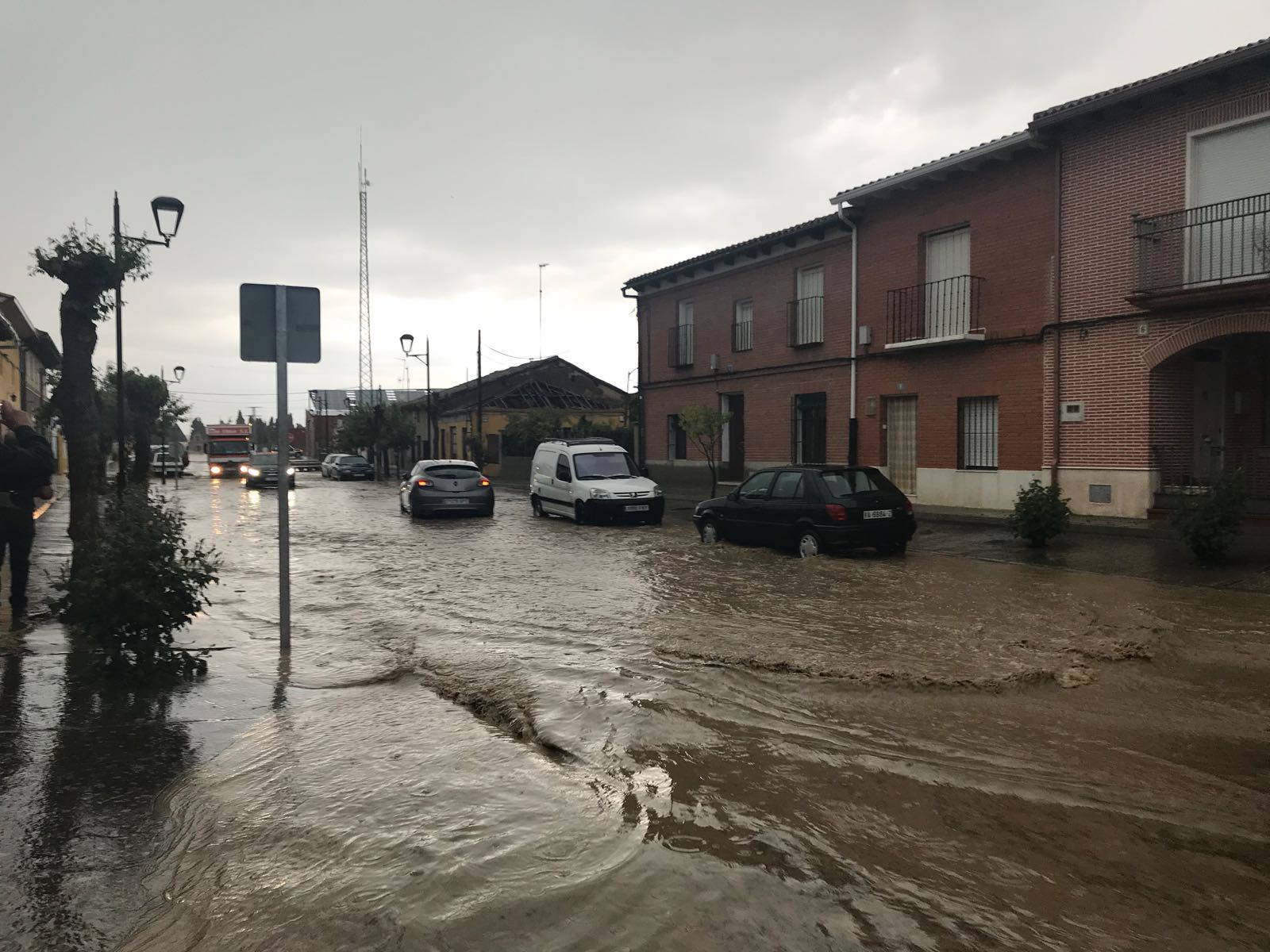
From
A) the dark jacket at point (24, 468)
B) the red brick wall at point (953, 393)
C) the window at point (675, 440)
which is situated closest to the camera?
the dark jacket at point (24, 468)

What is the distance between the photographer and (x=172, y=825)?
12.4 feet

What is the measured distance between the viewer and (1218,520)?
10570 mm

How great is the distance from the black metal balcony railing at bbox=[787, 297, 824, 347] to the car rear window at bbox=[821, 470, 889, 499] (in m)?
10.7

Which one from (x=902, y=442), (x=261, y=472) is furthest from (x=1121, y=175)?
(x=261, y=472)

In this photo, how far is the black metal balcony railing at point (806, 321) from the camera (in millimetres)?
22609

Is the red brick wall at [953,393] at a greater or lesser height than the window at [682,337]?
lesser

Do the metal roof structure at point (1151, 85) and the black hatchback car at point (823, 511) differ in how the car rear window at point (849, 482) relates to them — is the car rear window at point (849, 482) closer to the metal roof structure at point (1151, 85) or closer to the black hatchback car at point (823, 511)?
the black hatchback car at point (823, 511)

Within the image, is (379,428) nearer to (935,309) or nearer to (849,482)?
(935,309)

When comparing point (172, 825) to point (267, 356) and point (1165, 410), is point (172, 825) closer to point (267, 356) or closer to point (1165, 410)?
point (267, 356)

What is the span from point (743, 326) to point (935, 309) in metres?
7.17

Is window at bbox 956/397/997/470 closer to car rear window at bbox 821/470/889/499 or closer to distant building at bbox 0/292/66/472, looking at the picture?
car rear window at bbox 821/470/889/499

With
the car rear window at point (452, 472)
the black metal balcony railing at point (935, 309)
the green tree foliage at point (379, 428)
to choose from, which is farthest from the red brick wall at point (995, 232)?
the green tree foliage at point (379, 428)

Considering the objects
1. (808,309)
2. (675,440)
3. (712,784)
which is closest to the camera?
(712,784)

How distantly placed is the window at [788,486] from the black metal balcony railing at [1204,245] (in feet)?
22.5
